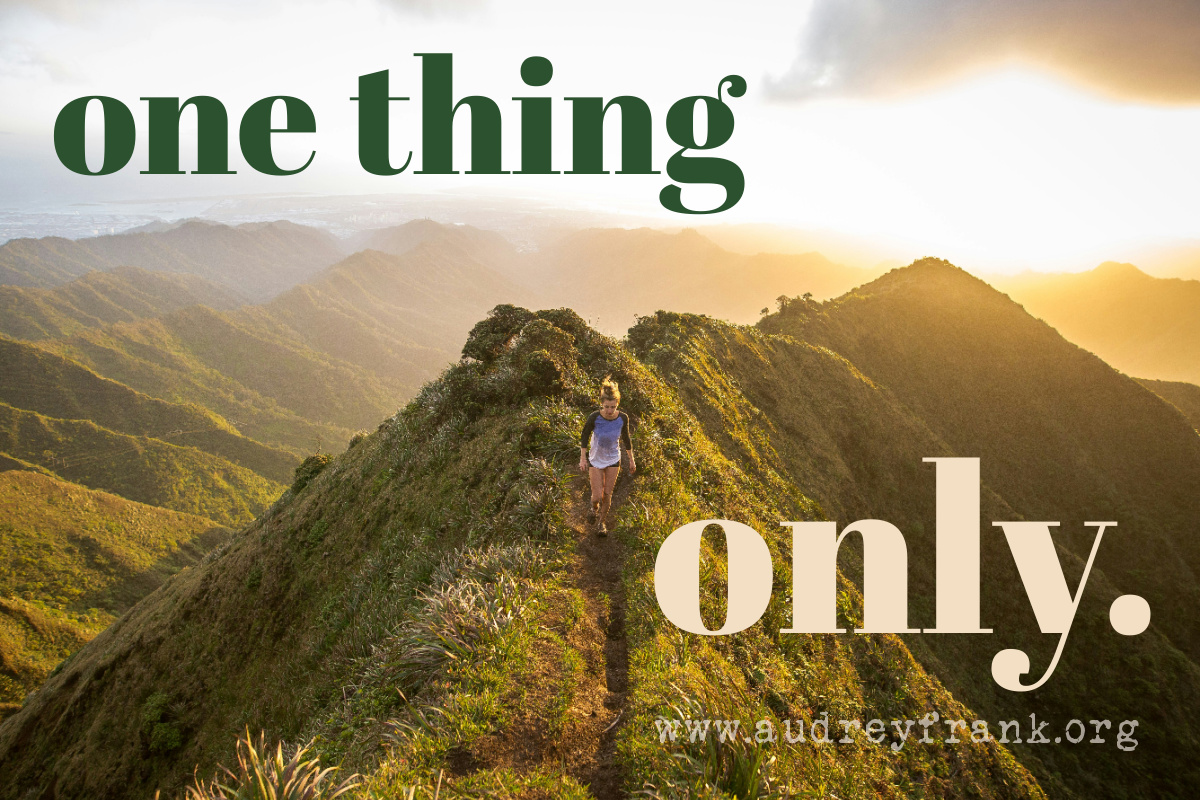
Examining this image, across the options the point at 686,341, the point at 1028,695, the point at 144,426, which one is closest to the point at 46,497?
the point at 144,426

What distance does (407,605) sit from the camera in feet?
30.9

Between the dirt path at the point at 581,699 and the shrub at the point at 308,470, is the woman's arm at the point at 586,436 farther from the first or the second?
the shrub at the point at 308,470

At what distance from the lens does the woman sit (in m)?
8.81

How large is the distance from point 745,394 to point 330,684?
21.6 metres

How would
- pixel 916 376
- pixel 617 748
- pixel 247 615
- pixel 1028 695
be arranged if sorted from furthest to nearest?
pixel 916 376 → pixel 1028 695 → pixel 247 615 → pixel 617 748

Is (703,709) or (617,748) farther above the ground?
(703,709)

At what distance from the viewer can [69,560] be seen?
65.1 meters

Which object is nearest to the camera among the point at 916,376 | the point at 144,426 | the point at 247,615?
the point at 247,615

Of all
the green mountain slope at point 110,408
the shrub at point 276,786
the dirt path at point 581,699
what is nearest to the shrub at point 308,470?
the dirt path at point 581,699

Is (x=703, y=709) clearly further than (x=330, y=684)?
No

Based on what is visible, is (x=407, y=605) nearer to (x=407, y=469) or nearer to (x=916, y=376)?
(x=407, y=469)

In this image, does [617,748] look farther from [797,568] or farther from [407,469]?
[407,469]

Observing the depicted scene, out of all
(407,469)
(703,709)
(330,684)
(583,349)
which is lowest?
(330,684)

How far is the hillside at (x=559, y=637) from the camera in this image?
5.99 m
